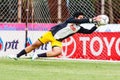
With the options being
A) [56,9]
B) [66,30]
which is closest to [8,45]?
[56,9]

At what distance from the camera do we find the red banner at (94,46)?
1834 cm

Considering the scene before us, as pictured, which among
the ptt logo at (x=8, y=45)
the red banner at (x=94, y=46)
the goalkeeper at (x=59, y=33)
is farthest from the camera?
the ptt logo at (x=8, y=45)

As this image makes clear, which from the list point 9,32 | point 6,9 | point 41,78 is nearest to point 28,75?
point 41,78

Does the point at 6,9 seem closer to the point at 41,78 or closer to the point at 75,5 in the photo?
the point at 75,5

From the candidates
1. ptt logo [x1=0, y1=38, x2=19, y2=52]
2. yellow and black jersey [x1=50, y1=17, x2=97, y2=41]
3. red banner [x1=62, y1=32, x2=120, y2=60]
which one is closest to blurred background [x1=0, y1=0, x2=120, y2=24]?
ptt logo [x1=0, y1=38, x2=19, y2=52]

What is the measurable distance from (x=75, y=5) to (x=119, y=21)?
1931 millimetres

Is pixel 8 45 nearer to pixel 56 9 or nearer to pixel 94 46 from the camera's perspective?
pixel 56 9

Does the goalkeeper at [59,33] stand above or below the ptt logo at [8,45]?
above

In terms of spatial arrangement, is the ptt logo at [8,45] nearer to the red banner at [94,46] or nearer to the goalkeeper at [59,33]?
the red banner at [94,46]

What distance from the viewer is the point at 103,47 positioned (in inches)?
730

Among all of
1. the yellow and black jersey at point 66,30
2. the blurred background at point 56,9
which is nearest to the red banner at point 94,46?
the blurred background at point 56,9

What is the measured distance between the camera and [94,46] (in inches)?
735

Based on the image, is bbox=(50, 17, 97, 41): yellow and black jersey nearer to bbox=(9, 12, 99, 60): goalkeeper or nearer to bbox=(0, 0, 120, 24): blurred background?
bbox=(9, 12, 99, 60): goalkeeper

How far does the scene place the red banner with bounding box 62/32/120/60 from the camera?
18.3 metres
